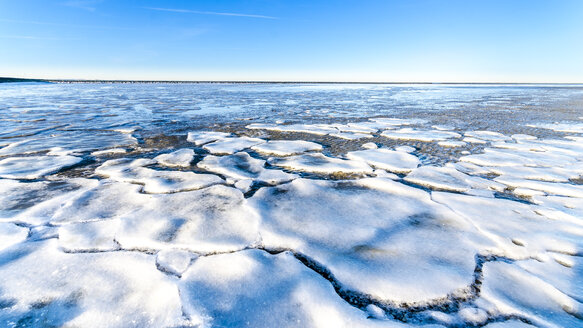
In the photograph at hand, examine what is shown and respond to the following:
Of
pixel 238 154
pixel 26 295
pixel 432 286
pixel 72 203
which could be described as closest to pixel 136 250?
pixel 26 295

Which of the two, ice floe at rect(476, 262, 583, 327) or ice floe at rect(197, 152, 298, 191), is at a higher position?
ice floe at rect(197, 152, 298, 191)

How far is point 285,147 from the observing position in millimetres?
3125

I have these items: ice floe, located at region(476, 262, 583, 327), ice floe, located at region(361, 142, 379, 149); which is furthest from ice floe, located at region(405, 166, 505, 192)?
ice floe, located at region(476, 262, 583, 327)

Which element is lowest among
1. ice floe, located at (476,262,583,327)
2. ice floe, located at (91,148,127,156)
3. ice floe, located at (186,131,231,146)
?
ice floe, located at (476,262,583,327)

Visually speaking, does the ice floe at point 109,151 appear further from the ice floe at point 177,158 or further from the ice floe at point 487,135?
the ice floe at point 487,135

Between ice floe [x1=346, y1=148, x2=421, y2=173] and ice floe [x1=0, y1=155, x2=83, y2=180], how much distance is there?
261cm

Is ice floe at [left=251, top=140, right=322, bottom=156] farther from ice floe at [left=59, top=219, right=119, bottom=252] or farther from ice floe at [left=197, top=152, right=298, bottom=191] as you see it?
ice floe at [left=59, top=219, right=119, bottom=252]

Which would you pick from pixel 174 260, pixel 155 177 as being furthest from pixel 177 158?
pixel 174 260

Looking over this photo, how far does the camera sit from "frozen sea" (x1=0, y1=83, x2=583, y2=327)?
2.96 ft

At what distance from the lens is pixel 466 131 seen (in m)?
4.10

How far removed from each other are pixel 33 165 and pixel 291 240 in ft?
8.26

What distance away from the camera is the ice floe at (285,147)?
2.93 metres

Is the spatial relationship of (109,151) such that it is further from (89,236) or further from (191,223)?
(191,223)

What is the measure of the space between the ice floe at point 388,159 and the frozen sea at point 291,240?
0.03 meters
